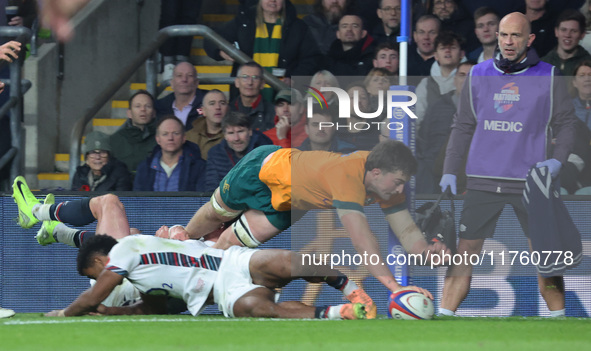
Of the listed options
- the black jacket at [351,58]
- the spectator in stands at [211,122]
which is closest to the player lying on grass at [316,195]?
the spectator in stands at [211,122]

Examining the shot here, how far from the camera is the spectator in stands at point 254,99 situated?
9.72 meters

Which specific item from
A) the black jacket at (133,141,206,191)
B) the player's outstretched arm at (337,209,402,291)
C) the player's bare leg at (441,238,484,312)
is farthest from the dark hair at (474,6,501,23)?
the player's outstretched arm at (337,209,402,291)

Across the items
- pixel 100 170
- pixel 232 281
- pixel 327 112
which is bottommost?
pixel 232 281

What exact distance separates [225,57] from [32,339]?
16.9 feet

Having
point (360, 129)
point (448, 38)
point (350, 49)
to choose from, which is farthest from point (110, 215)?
point (448, 38)

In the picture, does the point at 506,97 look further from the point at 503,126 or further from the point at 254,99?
the point at 254,99

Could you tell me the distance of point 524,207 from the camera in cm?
782

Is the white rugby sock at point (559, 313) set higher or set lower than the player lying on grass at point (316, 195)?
lower

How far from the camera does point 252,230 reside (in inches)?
318

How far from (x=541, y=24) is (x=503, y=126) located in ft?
9.00

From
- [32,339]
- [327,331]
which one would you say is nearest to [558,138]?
[327,331]

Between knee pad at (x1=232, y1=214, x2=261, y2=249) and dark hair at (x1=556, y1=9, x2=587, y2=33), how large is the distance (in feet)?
11.8

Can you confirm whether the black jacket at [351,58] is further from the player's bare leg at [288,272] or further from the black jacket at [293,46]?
the player's bare leg at [288,272]

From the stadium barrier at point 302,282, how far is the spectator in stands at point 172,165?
10.1 inches
